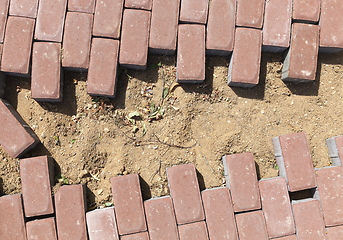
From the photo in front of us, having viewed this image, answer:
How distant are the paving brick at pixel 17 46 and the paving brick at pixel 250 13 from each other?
253cm

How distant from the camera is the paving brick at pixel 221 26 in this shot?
2.97 meters

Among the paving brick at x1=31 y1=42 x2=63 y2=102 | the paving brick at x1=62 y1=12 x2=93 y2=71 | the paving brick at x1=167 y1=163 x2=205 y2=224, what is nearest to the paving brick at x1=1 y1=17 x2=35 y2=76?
the paving brick at x1=31 y1=42 x2=63 y2=102

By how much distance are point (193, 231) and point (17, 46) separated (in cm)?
299

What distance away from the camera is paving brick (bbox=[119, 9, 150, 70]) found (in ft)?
9.51

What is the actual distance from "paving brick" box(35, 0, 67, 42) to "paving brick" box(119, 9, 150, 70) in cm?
76

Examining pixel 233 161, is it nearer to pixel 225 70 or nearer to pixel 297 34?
pixel 225 70

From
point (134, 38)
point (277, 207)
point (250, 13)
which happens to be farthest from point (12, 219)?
point (250, 13)

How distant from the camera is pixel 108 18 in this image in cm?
292

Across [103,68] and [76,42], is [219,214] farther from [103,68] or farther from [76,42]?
[76,42]

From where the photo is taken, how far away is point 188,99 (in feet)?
10.0

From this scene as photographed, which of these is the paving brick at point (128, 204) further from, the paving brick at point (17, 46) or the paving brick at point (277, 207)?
the paving brick at point (17, 46)

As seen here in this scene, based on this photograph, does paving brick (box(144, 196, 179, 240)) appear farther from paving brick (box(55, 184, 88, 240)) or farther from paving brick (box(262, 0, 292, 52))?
paving brick (box(262, 0, 292, 52))

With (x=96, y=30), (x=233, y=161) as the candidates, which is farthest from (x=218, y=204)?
(x=96, y=30)

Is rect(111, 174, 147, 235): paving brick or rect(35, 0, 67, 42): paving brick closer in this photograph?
rect(111, 174, 147, 235): paving brick
